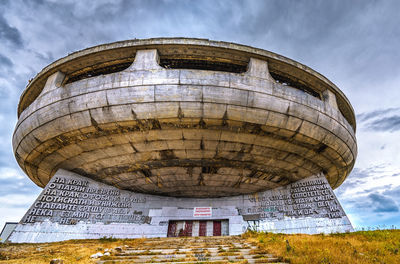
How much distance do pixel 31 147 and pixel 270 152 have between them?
48.3 ft

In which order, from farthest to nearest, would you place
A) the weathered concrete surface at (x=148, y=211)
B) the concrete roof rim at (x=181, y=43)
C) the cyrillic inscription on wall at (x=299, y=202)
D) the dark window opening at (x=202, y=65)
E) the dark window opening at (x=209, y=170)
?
the dark window opening at (x=209, y=170), the cyrillic inscription on wall at (x=299, y=202), the dark window opening at (x=202, y=65), the weathered concrete surface at (x=148, y=211), the concrete roof rim at (x=181, y=43)

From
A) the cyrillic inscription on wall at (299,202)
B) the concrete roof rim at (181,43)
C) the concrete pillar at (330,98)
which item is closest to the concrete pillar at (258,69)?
the concrete roof rim at (181,43)

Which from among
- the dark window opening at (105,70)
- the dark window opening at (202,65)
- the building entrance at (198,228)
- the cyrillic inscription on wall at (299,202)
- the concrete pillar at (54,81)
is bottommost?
the building entrance at (198,228)

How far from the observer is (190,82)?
11.1 metres

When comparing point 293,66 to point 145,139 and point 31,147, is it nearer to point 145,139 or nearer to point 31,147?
point 145,139

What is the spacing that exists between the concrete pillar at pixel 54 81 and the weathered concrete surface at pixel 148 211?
17.8ft

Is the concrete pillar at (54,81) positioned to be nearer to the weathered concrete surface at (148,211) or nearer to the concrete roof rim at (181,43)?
the concrete roof rim at (181,43)

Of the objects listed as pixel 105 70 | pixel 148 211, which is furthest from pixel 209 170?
pixel 105 70

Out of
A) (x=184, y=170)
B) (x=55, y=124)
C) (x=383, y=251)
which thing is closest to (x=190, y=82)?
(x=184, y=170)

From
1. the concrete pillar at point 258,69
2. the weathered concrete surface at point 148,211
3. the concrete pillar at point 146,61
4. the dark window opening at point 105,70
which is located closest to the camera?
the concrete pillar at point 146,61

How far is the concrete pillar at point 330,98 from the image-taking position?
46.8 ft

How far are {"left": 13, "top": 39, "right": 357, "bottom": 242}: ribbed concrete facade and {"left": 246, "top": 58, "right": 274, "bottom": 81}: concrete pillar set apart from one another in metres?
0.08

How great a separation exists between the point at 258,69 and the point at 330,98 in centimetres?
566

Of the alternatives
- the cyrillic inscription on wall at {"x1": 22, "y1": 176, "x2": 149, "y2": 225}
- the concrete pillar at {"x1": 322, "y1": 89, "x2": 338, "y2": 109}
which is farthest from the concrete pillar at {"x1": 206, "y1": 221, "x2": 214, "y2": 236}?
the concrete pillar at {"x1": 322, "y1": 89, "x2": 338, "y2": 109}
